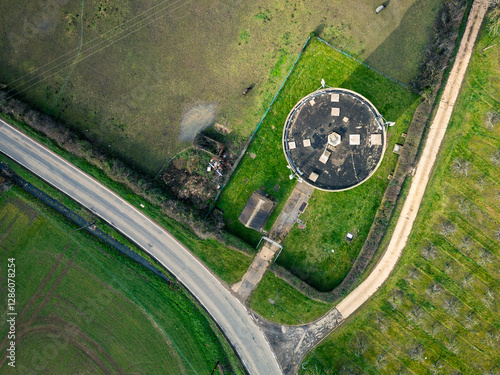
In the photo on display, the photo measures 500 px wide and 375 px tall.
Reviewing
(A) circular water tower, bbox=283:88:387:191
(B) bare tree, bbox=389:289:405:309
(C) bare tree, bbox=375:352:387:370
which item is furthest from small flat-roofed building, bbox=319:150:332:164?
(C) bare tree, bbox=375:352:387:370

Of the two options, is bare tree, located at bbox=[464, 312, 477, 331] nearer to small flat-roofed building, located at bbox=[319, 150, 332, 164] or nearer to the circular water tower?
the circular water tower

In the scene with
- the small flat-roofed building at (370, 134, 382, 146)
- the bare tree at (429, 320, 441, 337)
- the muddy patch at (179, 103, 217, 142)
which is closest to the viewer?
the small flat-roofed building at (370, 134, 382, 146)

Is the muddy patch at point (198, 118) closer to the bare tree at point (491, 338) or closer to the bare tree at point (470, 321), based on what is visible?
the bare tree at point (470, 321)

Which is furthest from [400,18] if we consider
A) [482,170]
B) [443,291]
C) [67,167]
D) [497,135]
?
[67,167]

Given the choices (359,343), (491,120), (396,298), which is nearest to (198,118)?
(396,298)

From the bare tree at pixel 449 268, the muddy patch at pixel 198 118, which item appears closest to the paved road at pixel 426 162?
the bare tree at pixel 449 268

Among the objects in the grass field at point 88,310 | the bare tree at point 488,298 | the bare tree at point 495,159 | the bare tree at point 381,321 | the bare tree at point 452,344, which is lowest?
the grass field at point 88,310
